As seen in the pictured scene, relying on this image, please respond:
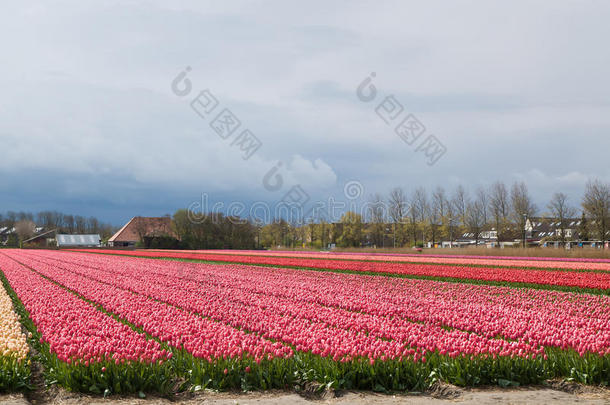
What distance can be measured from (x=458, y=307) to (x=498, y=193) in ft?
233

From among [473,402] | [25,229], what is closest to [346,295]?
[473,402]

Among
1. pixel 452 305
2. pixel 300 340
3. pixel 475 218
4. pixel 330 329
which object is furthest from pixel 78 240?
pixel 300 340

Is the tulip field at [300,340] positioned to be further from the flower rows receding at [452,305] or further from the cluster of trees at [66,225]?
the cluster of trees at [66,225]

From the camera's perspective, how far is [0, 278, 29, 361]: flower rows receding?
7.87 metres

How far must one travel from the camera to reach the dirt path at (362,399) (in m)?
6.46

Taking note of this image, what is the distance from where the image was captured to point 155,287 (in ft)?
59.3

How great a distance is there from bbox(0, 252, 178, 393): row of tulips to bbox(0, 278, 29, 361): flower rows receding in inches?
11.6

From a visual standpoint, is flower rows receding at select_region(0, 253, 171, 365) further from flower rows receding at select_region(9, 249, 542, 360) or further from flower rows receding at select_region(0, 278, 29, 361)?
flower rows receding at select_region(9, 249, 542, 360)

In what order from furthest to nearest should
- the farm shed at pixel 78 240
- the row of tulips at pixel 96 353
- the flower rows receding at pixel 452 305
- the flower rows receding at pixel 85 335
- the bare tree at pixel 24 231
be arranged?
1. the bare tree at pixel 24 231
2. the farm shed at pixel 78 240
3. the flower rows receding at pixel 452 305
4. the flower rows receding at pixel 85 335
5. the row of tulips at pixel 96 353

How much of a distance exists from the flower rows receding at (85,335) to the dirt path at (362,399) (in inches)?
27.0

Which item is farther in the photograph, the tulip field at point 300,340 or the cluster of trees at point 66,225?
the cluster of trees at point 66,225

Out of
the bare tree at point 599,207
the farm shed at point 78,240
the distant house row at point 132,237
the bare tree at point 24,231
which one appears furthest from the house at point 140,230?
the bare tree at point 599,207

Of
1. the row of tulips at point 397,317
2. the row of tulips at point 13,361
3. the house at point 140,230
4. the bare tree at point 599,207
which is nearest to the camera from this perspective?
the row of tulips at point 13,361

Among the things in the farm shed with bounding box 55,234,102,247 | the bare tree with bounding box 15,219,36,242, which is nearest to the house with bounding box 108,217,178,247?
the farm shed with bounding box 55,234,102,247
